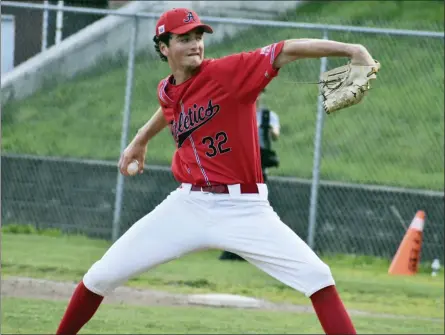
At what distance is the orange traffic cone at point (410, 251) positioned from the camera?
518 inches

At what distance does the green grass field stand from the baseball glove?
3328 millimetres

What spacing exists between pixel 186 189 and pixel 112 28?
12044 millimetres

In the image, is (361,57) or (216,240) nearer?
(361,57)

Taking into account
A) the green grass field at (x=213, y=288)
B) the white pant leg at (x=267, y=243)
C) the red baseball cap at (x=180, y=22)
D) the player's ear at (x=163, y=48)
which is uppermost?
the red baseball cap at (x=180, y=22)

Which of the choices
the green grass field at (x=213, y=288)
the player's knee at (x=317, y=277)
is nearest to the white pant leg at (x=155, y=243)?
the player's knee at (x=317, y=277)

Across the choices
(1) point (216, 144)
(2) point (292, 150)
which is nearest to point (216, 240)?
(1) point (216, 144)

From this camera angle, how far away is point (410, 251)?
43.4 ft

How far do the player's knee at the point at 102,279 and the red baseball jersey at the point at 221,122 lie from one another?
0.64 metres

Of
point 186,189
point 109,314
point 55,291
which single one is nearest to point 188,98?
point 186,189

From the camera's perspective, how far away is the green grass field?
897 centimetres

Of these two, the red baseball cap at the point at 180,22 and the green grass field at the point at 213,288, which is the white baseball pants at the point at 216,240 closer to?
the red baseball cap at the point at 180,22

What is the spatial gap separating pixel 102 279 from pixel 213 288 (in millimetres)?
5236

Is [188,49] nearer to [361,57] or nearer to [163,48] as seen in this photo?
[163,48]

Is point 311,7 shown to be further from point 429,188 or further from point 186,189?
point 186,189
